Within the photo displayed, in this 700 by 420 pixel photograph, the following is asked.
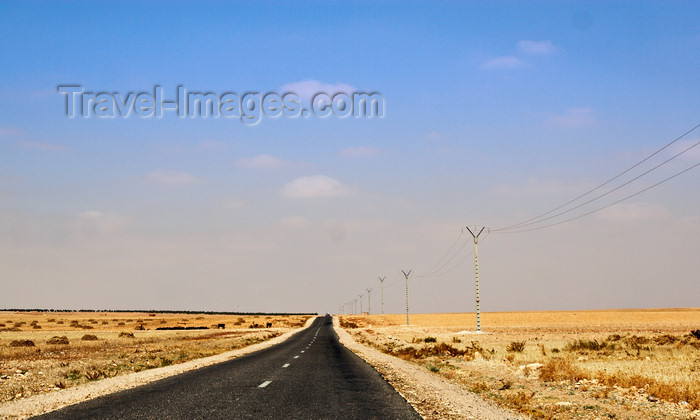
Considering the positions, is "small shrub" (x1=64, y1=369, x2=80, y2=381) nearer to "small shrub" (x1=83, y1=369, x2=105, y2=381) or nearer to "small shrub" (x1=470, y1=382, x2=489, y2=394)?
"small shrub" (x1=83, y1=369, x2=105, y2=381)

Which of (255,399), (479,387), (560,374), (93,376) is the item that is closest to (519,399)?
(479,387)

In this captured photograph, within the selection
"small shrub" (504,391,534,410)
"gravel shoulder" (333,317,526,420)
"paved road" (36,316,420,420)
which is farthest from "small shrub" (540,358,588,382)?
"paved road" (36,316,420,420)

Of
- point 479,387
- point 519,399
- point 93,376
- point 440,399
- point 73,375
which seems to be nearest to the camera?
point 440,399

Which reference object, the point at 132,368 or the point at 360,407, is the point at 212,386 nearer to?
the point at 360,407

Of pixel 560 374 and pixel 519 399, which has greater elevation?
pixel 519 399

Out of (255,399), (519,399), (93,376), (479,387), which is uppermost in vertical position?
(255,399)

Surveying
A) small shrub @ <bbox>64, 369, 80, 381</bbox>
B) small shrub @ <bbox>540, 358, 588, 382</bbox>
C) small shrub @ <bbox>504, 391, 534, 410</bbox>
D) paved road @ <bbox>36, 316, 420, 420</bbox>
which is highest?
paved road @ <bbox>36, 316, 420, 420</bbox>

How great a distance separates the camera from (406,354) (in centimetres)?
3459

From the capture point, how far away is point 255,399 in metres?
13.3

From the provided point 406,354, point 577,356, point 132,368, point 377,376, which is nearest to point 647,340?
point 577,356

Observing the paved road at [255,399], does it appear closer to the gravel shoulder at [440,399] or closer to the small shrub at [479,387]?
the gravel shoulder at [440,399]

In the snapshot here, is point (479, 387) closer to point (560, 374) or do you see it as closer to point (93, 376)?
point (560, 374)

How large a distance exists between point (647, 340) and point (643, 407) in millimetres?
30923

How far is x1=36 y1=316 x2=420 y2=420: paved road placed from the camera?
37.0 ft
